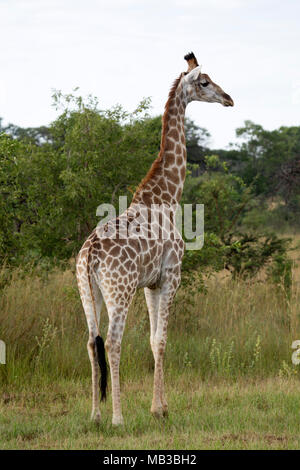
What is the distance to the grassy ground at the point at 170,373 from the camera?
4.83 meters

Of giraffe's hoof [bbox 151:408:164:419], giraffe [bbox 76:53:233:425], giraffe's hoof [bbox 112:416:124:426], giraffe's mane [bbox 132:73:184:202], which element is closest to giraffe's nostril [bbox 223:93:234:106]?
giraffe [bbox 76:53:233:425]

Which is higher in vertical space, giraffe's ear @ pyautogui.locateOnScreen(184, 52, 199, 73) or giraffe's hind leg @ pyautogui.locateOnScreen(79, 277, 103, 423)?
giraffe's ear @ pyautogui.locateOnScreen(184, 52, 199, 73)

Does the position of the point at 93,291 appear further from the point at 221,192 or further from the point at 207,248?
the point at 221,192

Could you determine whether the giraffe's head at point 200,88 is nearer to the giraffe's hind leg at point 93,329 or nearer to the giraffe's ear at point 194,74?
the giraffe's ear at point 194,74

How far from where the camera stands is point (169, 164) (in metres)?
5.81

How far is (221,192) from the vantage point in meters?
11.7

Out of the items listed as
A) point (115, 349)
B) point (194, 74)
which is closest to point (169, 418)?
point (115, 349)

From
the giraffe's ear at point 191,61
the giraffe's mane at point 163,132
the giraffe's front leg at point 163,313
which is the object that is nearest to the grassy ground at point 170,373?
the giraffe's front leg at point 163,313

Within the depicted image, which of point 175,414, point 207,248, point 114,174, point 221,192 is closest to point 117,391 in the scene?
point 175,414

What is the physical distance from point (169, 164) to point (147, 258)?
3.66 ft

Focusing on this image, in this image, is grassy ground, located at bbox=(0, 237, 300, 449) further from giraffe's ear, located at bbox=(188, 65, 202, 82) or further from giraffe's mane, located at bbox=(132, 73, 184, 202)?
giraffe's ear, located at bbox=(188, 65, 202, 82)

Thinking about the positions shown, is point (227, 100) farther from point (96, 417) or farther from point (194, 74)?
point (96, 417)

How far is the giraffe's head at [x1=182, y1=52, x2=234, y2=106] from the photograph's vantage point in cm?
591
